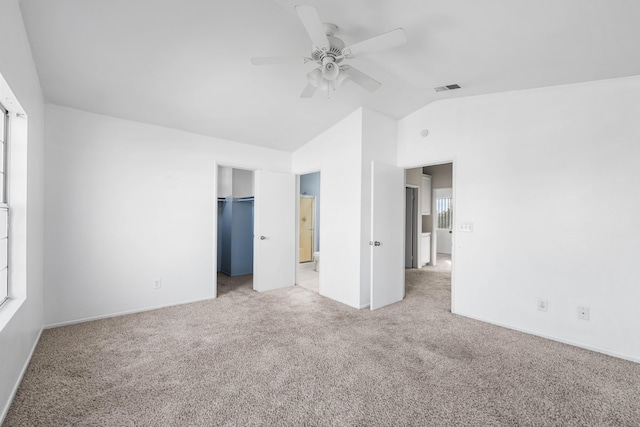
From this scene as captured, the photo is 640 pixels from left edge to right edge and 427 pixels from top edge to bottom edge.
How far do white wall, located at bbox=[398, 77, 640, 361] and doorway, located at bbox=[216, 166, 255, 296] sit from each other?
12.2 feet

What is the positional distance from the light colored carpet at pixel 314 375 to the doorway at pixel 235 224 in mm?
2201

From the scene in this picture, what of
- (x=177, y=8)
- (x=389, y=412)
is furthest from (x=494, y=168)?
(x=177, y=8)

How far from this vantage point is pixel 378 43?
1.97 metres

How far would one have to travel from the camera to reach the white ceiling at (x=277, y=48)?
79.0 inches

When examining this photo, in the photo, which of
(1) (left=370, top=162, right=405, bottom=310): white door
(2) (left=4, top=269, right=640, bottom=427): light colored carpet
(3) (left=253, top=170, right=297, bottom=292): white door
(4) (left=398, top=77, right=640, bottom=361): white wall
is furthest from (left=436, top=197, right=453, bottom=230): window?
(2) (left=4, top=269, right=640, bottom=427): light colored carpet

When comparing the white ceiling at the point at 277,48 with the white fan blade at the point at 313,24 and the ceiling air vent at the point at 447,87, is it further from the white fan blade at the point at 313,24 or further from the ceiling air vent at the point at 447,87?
the white fan blade at the point at 313,24

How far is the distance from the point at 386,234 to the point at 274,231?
6.01ft

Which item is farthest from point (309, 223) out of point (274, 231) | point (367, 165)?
point (367, 165)

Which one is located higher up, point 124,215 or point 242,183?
point 242,183

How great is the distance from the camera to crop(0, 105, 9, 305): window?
6.82ft

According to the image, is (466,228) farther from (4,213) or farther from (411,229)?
(4,213)

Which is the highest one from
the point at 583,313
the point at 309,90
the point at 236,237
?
the point at 309,90

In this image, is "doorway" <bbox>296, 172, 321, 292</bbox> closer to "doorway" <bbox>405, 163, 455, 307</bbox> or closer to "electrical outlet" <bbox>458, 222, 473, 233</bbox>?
"doorway" <bbox>405, 163, 455, 307</bbox>

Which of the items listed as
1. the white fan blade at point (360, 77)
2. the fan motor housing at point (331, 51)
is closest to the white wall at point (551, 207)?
the white fan blade at point (360, 77)
